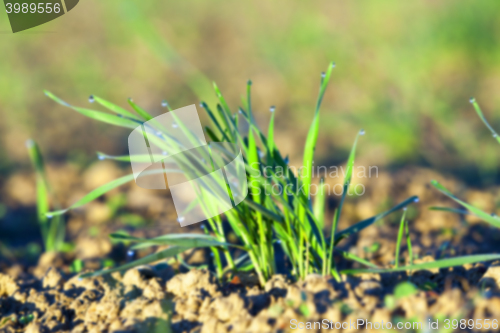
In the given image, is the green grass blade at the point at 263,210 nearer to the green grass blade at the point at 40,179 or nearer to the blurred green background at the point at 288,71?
the green grass blade at the point at 40,179

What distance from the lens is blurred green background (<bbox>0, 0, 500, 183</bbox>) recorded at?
2.80 m

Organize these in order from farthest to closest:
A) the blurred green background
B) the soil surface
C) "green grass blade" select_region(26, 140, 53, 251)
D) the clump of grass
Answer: the blurred green background → "green grass blade" select_region(26, 140, 53, 251) → the clump of grass → the soil surface

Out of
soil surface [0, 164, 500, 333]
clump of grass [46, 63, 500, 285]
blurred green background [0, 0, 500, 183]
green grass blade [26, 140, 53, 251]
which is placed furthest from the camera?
blurred green background [0, 0, 500, 183]

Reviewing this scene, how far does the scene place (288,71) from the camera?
347 centimetres

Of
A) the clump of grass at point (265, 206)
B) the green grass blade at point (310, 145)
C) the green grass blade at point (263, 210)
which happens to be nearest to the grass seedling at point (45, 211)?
the clump of grass at point (265, 206)

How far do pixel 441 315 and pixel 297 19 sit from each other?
336 cm

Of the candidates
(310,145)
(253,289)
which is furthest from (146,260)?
(310,145)

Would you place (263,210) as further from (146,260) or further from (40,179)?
(40,179)

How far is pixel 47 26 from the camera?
13.6 ft

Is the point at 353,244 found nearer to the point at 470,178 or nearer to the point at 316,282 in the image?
the point at 316,282

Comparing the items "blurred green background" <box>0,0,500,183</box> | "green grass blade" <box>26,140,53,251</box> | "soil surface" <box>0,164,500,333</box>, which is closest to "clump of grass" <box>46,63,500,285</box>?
"soil surface" <box>0,164,500,333</box>

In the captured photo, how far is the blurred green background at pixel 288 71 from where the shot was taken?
280 centimetres

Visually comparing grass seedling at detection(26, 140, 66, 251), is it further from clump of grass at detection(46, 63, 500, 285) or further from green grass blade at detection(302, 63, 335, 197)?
green grass blade at detection(302, 63, 335, 197)

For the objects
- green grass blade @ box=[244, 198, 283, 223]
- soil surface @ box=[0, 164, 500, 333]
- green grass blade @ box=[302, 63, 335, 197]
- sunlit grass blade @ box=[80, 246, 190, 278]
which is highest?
green grass blade @ box=[302, 63, 335, 197]
